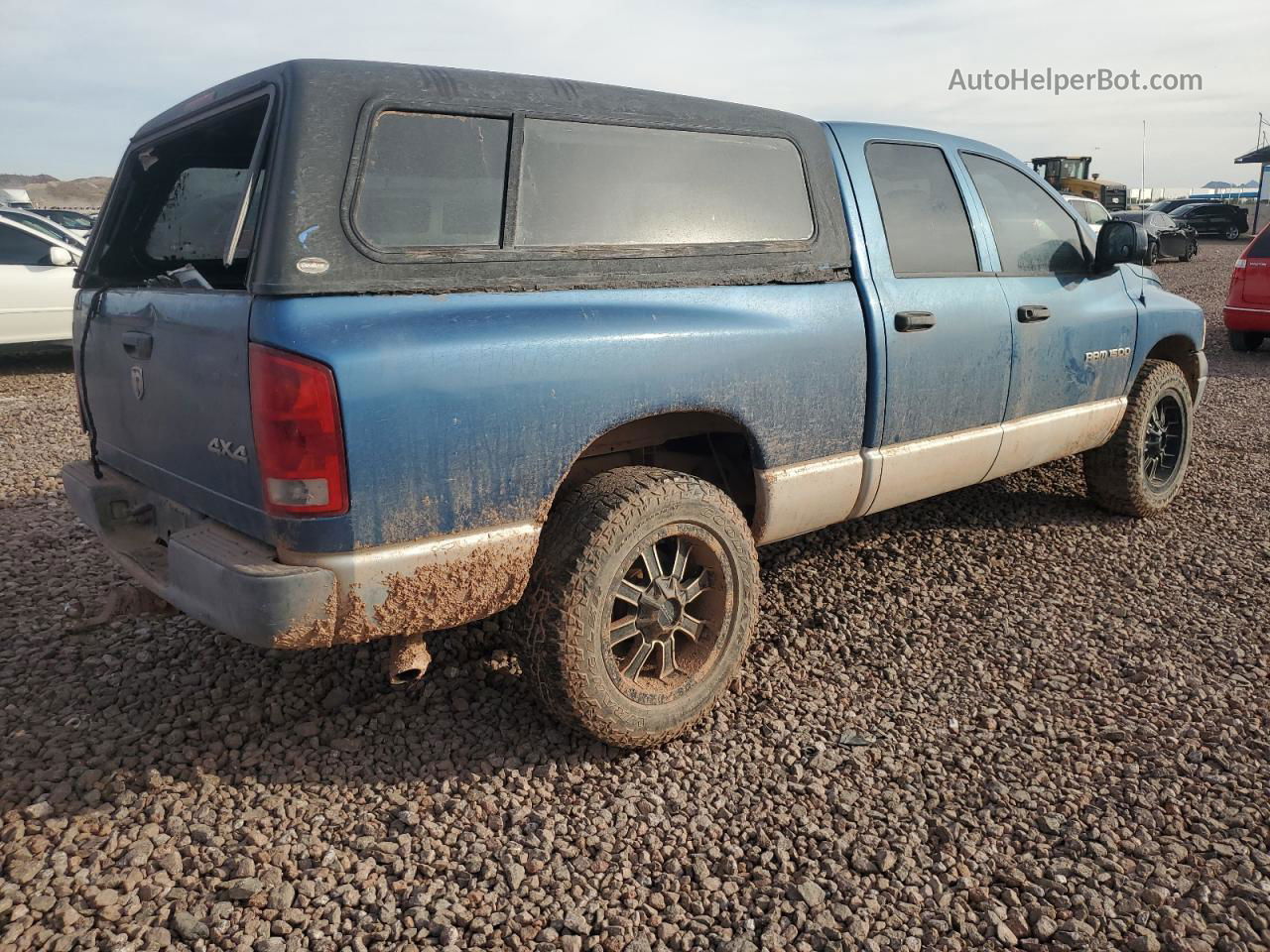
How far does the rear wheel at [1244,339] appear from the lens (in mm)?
10430

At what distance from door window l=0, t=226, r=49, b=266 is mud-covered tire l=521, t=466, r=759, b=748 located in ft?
28.7

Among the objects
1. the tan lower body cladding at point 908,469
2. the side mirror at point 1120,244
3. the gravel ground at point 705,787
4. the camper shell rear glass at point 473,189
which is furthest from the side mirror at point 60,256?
the side mirror at point 1120,244

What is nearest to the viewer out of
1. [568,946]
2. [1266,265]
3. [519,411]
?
[568,946]

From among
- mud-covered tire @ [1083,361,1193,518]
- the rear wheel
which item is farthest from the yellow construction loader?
mud-covered tire @ [1083,361,1193,518]

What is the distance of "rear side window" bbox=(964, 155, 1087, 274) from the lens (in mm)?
4121

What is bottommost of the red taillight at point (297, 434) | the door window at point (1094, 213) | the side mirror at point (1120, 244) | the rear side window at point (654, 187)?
the red taillight at point (297, 434)

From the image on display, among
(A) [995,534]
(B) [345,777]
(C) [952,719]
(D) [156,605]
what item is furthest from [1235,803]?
(D) [156,605]

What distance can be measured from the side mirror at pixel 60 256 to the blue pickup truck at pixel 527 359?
593 cm

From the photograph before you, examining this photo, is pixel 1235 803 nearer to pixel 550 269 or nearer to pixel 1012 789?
pixel 1012 789

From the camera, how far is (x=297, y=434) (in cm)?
221

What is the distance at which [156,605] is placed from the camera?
3.00 metres

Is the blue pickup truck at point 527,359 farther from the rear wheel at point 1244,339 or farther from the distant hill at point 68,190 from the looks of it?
the distant hill at point 68,190

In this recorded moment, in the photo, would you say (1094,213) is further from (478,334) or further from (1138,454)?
(478,334)

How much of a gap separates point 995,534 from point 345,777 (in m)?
3.37
